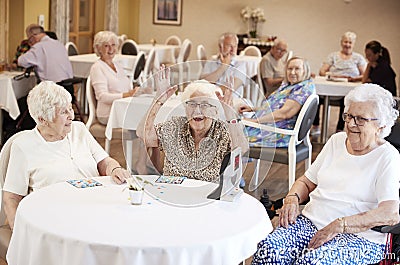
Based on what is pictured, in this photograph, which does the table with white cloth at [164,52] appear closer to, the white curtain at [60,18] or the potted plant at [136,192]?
the white curtain at [60,18]

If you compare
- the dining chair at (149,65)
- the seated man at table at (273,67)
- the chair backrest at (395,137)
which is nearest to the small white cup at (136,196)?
the chair backrest at (395,137)

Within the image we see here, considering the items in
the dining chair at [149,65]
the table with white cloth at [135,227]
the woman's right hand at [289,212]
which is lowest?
the woman's right hand at [289,212]

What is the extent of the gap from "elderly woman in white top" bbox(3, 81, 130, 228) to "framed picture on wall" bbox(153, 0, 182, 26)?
1077 centimetres

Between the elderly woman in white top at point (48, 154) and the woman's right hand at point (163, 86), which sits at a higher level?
the woman's right hand at point (163, 86)

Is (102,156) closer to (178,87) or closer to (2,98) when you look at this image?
(178,87)

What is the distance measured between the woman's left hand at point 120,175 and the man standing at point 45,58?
4.07m

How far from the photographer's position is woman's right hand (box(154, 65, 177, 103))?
2.83m

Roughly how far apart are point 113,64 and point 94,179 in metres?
2.87

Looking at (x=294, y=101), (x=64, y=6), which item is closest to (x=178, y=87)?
(x=294, y=101)

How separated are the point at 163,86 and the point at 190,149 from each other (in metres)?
0.36

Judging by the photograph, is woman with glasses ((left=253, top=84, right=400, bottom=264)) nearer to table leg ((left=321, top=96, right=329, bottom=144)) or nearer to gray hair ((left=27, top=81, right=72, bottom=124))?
gray hair ((left=27, top=81, right=72, bottom=124))

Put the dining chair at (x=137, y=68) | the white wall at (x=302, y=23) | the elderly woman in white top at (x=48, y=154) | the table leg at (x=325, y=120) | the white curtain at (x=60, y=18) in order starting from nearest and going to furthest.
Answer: the elderly woman in white top at (x=48, y=154) → the table leg at (x=325, y=120) → the dining chair at (x=137, y=68) → the white curtain at (x=60, y=18) → the white wall at (x=302, y=23)

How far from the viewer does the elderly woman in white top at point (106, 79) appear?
548cm

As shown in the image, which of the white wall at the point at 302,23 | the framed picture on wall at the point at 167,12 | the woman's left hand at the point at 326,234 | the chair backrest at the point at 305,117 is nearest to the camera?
the woman's left hand at the point at 326,234
